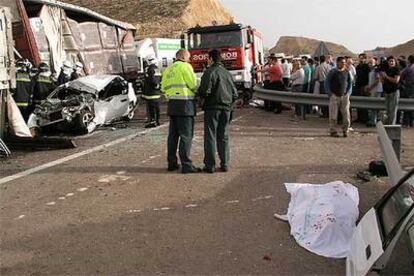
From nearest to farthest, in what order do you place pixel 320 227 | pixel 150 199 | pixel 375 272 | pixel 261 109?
pixel 375 272
pixel 320 227
pixel 150 199
pixel 261 109

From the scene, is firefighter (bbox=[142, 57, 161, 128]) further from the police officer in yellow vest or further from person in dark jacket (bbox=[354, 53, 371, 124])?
the police officer in yellow vest

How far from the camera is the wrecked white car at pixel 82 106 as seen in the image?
478 inches

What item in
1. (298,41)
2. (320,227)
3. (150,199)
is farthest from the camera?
(298,41)

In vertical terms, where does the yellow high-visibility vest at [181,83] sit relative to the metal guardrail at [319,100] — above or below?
above

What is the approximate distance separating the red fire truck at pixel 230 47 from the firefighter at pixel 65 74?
408 centimetres

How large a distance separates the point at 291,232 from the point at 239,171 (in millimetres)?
2786

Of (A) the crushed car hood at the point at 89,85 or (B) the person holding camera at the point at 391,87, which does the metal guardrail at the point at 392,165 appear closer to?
(B) the person holding camera at the point at 391,87

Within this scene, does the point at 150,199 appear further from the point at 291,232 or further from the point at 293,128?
the point at 293,128

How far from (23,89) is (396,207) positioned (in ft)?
34.2

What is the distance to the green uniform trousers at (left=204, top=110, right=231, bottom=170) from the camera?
775 cm

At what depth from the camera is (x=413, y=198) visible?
2844 millimetres

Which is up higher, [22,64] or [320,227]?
[22,64]

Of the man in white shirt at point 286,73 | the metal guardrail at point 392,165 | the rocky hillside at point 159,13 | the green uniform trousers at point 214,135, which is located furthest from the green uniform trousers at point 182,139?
the rocky hillside at point 159,13

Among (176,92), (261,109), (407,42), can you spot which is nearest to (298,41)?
(407,42)
